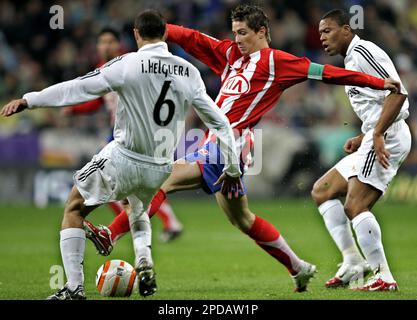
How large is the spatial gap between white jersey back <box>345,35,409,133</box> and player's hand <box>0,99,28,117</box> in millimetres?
2797

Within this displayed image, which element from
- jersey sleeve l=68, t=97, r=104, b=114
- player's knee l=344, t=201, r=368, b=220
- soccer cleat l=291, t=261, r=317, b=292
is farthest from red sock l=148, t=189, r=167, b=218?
jersey sleeve l=68, t=97, r=104, b=114

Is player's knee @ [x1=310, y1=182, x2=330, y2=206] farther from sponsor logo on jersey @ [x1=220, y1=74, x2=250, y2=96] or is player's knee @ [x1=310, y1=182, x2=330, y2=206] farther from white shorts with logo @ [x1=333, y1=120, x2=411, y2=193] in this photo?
sponsor logo on jersey @ [x1=220, y1=74, x2=250, y2=96]

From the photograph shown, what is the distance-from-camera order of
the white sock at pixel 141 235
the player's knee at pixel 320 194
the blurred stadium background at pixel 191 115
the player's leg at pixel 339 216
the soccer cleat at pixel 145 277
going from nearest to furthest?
the soccer cleat at pixel 145 277, the white sock at pixel 141 235, the player's leg at pixel 339 216, the player's knee at pixel 320 194, the blurred stadium background at pixel 191 115

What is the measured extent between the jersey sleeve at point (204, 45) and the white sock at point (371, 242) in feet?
5.76

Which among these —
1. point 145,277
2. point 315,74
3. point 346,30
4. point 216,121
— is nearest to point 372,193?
point 315,74

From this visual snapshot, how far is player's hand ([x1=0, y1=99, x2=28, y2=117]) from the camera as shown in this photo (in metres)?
6.05

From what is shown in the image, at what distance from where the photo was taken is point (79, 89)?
6.30 m

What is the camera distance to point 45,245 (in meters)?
11.7

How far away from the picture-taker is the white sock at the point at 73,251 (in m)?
6.63

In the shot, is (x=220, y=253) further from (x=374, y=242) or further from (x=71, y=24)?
(x=71, y=24)

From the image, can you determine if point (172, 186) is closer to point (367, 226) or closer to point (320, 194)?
point (320, 194)

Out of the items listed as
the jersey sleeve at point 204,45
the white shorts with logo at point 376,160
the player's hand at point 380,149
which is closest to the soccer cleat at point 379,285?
the white shorts with logo at point 376,160

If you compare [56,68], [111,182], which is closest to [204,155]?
[111,182]

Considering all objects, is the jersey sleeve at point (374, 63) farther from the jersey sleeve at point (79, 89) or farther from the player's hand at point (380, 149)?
the jersey sleeve at point (79, 89)
